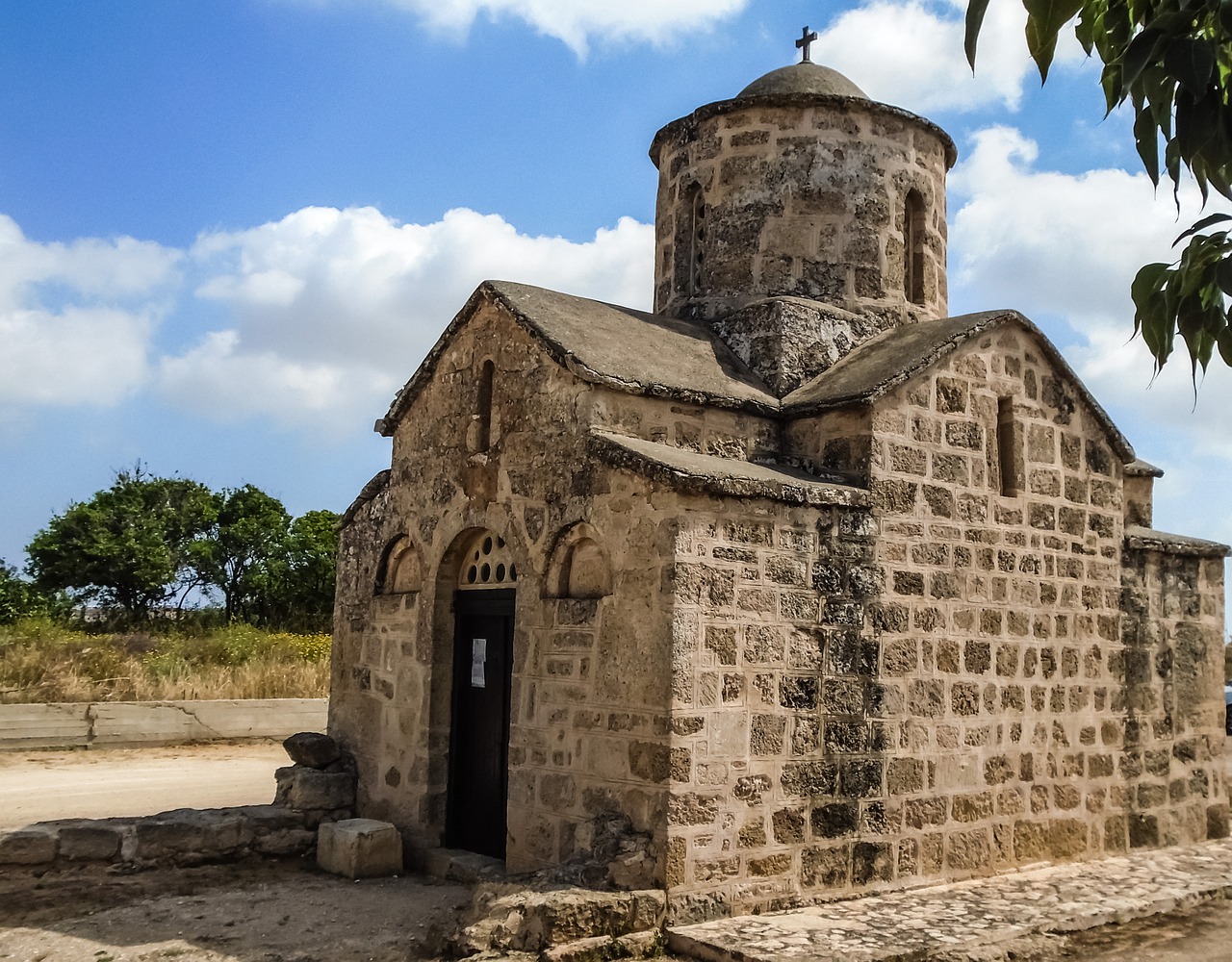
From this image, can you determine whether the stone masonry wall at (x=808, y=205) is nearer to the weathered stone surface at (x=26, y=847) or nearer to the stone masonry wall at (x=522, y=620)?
the stone masonry wall at (x=522, y=620)

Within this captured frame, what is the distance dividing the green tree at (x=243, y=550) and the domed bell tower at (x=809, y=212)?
18768 millimetres

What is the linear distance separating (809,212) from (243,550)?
20.4 metres

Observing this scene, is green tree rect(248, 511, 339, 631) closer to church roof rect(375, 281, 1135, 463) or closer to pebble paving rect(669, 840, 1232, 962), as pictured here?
church roof rect(375, 281, 1135, 463)

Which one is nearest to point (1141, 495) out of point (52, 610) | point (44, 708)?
point (44, 708)

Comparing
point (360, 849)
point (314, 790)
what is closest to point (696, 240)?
point (314, 790)

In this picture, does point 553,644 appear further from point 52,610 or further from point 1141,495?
point 52,610

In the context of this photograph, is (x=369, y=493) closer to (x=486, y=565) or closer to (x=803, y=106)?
(x=486, y=565)

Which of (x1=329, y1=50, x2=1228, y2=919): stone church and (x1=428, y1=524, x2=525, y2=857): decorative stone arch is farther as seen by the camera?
(x1=428, y1=524, x2=525, y2=857): decorative stone arch

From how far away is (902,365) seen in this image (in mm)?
7676

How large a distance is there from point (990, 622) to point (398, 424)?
4.90 m

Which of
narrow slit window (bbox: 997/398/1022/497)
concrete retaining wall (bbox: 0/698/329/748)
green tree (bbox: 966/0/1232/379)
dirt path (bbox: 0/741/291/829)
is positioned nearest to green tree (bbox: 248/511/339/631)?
concrete retaining wall (bbox: 0/698/329/748)

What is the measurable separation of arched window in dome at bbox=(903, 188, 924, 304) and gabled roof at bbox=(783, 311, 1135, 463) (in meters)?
0.73

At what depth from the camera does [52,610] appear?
23.2 metres

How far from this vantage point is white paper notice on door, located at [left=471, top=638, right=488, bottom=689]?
805 cm
